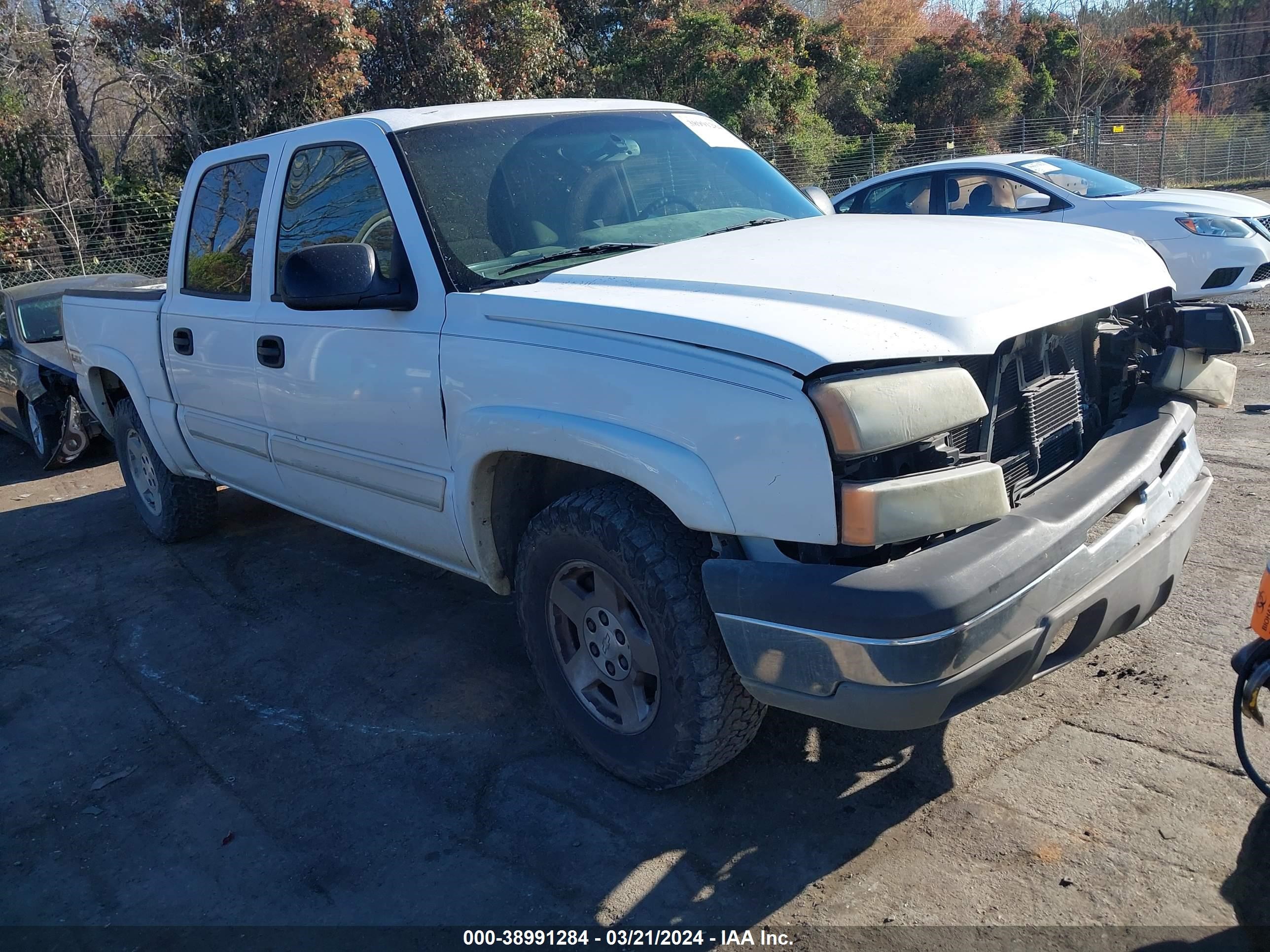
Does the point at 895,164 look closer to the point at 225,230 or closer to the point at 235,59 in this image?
the point at 235,59

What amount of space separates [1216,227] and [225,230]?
300 inches

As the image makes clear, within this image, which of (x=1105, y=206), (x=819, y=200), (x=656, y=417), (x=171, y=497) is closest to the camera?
(x=656, y=417)

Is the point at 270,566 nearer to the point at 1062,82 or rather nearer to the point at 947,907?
the point at 947,907

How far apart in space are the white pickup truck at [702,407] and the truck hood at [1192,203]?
19.0ft

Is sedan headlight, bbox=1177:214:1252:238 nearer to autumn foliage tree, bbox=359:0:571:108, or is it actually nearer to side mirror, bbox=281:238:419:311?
side mirror, bbox=281:238:419:311

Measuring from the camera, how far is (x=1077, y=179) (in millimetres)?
9453

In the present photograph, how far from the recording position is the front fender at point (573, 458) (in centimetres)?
255

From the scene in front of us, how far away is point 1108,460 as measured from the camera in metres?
2.91

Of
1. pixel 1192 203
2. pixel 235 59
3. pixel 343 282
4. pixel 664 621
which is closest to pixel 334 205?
pixel 343 282

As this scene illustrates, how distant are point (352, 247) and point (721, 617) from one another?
1722 millimetres

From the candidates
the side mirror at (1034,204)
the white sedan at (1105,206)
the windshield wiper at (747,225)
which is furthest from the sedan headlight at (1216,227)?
the windshield wiper at (747,225)

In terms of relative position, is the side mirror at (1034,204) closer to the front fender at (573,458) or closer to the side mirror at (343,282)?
the side mirror at (343,282)

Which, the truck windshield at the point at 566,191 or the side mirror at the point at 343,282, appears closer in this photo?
the side mirror at the point at 343,282

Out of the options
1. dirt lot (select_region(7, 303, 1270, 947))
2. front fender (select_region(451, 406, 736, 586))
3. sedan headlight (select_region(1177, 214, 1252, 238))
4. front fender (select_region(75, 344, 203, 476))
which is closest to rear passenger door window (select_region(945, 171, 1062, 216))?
sedan headlight (select_region(1177, 214, 1252, 238))
